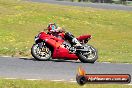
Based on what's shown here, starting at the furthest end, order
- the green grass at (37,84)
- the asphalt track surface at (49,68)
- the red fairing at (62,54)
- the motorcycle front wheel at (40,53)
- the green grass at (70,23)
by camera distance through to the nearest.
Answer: the green grass at (70,23), the red fairing at (62,54), the motorcycle front wheel at (40,53), the asphalt track surface at (49,68), the green grass at (37,84)

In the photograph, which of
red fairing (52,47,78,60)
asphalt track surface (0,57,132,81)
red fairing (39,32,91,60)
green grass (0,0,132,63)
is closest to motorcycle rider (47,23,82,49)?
red fairing (39,32,91,60)

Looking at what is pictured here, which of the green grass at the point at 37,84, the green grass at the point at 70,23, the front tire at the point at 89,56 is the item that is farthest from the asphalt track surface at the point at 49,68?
the green grass at the point at 70,23

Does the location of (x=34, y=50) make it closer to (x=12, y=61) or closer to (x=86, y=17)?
(x=12, y=61)

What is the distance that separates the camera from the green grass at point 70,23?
2938 cm

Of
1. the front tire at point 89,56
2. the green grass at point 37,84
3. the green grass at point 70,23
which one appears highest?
the green grass at point 37,84

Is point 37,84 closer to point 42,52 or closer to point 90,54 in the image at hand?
point 42,52

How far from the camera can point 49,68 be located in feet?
52.7

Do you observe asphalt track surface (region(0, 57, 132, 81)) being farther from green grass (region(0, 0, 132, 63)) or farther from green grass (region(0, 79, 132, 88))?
green grass (region(0, 0, 132, 63))

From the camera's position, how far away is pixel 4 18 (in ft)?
128

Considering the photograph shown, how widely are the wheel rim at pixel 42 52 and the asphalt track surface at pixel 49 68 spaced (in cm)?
30

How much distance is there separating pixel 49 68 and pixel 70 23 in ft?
77.2

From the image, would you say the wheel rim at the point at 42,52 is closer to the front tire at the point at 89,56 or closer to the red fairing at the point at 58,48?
the red fairing at the point at 58,48

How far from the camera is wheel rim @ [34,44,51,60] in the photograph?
17.8 meters

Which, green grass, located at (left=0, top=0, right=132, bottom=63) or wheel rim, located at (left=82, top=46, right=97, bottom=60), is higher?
wheel rim, located at (left=82, top=46, right=97, bottom=60)
